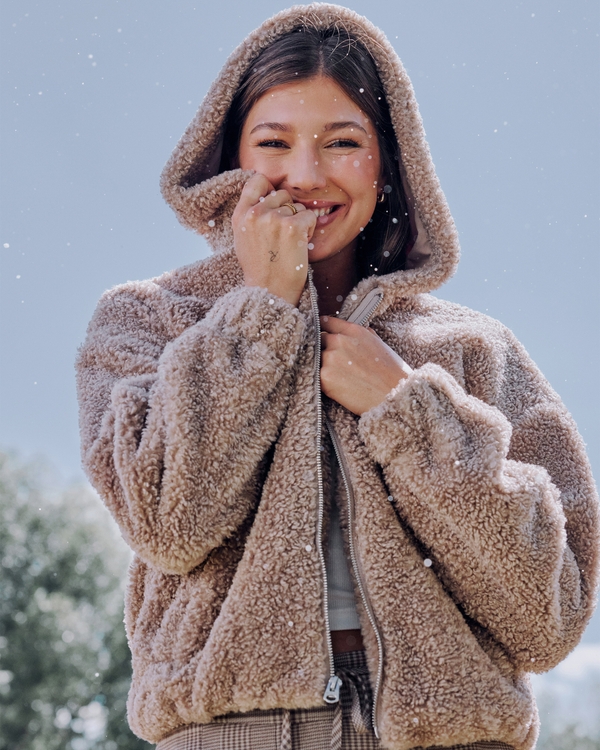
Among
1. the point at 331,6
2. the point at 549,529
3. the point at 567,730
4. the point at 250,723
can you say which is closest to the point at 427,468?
the point at 549,529

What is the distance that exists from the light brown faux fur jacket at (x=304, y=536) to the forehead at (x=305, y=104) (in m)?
0.59

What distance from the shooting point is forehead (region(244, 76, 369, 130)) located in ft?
7.82

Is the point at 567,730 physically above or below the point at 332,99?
below

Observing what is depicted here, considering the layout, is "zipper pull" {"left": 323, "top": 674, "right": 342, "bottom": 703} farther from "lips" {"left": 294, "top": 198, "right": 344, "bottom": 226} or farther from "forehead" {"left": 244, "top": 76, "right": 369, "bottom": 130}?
"forehead" {"left": 244, "top": 76, "right": 369, "bottom": 130}

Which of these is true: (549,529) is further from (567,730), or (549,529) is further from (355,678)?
(567,730)

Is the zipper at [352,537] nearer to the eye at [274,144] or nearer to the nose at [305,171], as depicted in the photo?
the nose at [305,171]

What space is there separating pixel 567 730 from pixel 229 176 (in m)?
25.9

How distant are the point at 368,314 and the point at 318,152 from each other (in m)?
0.45

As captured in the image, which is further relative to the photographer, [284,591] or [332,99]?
[332,99]

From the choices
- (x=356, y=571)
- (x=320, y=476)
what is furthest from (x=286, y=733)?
(x=320, y=476)

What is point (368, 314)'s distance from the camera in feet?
7.79

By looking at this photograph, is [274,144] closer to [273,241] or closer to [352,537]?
[273,241]

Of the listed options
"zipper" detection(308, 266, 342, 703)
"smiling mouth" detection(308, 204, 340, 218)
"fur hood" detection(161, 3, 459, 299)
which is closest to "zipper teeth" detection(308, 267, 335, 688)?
"zipper" detection(308, 266, 342, 703)

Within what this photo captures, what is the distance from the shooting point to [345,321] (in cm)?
227
